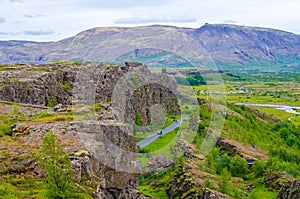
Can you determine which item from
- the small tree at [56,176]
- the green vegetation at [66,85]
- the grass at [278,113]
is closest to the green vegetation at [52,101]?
the green vegetation at [66,85]

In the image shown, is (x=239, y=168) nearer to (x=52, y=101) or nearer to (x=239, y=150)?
(x=239, y=150)

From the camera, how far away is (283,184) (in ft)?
160

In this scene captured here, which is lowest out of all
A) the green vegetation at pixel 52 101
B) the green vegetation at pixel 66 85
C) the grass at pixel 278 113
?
the grass at pixel 278 113

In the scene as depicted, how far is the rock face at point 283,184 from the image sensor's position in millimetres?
44938

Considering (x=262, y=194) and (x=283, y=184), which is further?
(x=262, y=194)

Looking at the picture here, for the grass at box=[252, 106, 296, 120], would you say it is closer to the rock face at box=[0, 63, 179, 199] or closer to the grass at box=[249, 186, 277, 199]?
the grass at box=[249, 186, 277, 199]

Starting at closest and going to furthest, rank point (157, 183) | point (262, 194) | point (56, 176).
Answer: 1. point (56, 176)
2. point (262, 194)
3. point (157, 183)

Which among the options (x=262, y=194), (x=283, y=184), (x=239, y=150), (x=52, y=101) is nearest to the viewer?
(x=283, y=184)

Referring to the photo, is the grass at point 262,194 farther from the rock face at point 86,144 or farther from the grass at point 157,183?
the rock face at point 86,144

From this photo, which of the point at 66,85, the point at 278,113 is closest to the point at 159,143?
the point at 66,85

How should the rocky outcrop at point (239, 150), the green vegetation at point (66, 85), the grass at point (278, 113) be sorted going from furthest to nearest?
1. the grass at point (278, 113)
2. the rocky outcrop at point (239, 150)
3. the green vegetation at point (66, 85)

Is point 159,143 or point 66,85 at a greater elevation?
point 66,85

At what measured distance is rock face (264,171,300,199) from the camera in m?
44.9

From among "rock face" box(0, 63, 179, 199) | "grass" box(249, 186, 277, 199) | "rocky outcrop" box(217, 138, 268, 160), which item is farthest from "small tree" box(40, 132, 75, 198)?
"rocky outcrop" box(217, 138, 268, 160)
